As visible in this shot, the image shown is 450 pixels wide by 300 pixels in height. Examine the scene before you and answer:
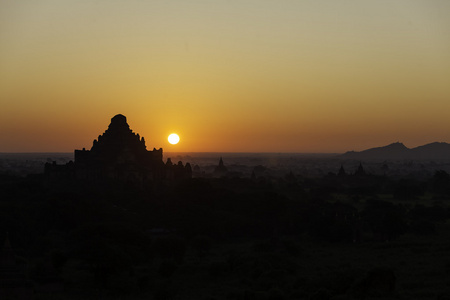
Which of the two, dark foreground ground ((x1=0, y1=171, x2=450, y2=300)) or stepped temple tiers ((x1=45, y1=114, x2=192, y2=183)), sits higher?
stepped temple tiers ((x1=45, y1=114, x2=192, y2=183))

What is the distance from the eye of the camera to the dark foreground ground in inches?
1391

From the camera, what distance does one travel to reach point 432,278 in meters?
38.3

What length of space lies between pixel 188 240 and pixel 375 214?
2033 cm

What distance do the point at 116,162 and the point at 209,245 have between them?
104ft

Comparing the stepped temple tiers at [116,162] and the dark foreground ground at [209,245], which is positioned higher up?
the stepped temple tiers at [116,162]

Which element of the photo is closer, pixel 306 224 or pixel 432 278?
pixel 432 278

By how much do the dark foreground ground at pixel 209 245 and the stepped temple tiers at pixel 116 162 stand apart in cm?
191

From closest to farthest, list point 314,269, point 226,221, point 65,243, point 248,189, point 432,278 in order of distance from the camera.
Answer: point 432,278 → point 314,269 → point 65,243 → point 226,221 → point 248,189

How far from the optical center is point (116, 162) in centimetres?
7712

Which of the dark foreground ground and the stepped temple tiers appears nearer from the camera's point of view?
the dark foreground ground

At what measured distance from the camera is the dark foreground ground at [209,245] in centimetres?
3534

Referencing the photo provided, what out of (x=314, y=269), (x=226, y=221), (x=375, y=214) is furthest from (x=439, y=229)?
(x=314, y=269)

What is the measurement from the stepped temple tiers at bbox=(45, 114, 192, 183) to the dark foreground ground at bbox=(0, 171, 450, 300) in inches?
75.2

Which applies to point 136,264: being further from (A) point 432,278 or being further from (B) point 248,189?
(B) point 248,189
